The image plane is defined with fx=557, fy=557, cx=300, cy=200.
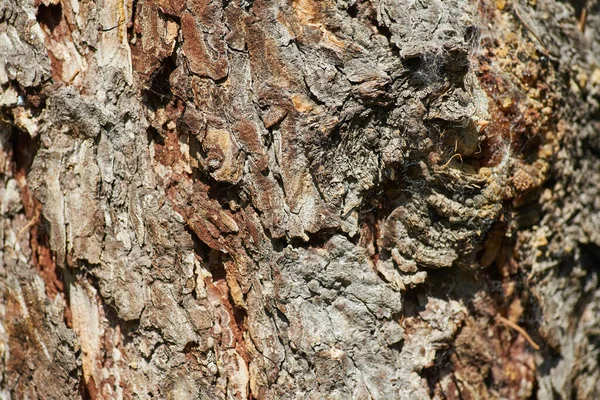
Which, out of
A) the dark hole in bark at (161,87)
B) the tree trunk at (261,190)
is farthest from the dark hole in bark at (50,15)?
the dark hole in bark at (161,87)

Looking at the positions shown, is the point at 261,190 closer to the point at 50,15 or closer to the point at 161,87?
the point at 161,87

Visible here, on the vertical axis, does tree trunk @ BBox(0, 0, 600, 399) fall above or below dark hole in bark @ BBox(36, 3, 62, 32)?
below

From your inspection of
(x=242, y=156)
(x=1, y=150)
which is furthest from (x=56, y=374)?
(x=242, y=156)

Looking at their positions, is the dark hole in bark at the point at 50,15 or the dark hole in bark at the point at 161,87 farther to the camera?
the dark hole in bark at the point at 50,15

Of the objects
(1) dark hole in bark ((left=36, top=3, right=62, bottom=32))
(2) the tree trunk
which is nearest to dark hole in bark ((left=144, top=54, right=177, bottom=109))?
(2) the tree trunk

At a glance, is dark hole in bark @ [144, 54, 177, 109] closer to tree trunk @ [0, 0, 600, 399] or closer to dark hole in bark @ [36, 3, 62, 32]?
tree trunk @ [0, 0, 600, 399]

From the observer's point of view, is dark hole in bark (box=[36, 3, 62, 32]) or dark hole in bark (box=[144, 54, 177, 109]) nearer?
dark hole in bark (box=[144, 54, 177, 109])

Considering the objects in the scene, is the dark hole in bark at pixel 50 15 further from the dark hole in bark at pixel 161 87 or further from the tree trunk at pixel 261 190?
the dark hole in bark at pixel 161 87

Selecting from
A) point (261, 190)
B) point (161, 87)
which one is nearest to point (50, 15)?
point (161, 87)
